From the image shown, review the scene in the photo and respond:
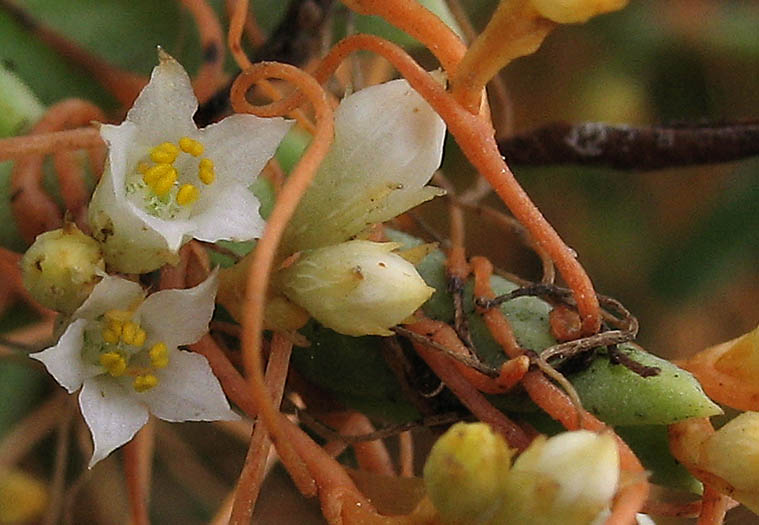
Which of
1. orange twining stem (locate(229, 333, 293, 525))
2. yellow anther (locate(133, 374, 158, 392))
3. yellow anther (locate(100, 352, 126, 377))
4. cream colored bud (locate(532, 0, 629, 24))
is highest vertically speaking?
cream colored bud (locate(532, 0, 629, 24))

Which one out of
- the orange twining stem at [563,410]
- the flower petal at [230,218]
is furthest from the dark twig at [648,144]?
the flower petal at [230,218]

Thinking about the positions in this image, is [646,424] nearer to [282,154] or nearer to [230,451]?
[282,154]

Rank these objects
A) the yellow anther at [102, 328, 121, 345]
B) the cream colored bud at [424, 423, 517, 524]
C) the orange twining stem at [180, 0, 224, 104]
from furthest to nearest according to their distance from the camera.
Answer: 1. the orange twining stem at [180, 0, 224, 104]
2. the yellow anther at [102, 328, 121, 345]
3. the cream colored bud at [424, 423, 517, 524]

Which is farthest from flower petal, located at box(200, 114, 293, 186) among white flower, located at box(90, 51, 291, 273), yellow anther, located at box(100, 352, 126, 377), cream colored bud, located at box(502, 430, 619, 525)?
cream colored bud, located at box(502, 430, 619, 525)

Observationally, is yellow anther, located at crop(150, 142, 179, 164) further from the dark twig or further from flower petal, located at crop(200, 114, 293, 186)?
the dark twig

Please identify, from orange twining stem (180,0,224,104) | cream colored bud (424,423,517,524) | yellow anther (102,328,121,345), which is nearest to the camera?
cream colored bud (424,423,517,524)

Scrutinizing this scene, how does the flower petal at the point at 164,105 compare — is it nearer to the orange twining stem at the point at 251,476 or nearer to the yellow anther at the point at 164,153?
the yellow anther at the point at 164,153

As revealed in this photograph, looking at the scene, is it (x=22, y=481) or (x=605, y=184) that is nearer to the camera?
(x=22, y=481)

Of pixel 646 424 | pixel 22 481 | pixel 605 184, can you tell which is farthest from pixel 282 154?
pixel 605 184
